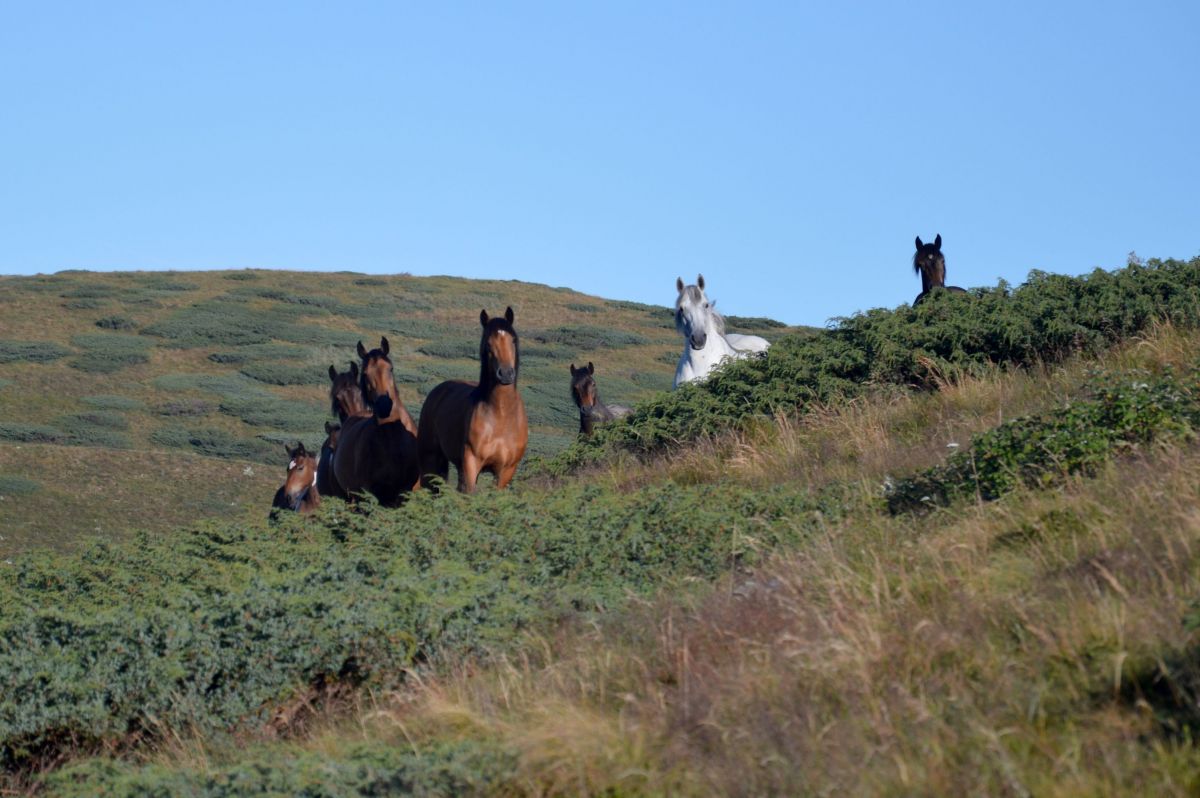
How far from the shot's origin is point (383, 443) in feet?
43.3

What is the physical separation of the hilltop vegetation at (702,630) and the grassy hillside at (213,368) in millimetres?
4005

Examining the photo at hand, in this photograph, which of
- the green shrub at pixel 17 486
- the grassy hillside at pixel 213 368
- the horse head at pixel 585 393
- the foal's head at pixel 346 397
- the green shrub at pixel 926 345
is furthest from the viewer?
the grassy hillside at pixel 213 368

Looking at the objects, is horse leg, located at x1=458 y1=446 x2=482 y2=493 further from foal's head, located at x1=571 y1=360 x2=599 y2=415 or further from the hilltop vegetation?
foal's head, located at x1=571 y1=360 x2=599 y2=415

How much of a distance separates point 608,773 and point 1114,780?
5.19 ft

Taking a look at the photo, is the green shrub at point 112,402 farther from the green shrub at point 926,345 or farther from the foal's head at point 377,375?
the foal's head at point 377,375

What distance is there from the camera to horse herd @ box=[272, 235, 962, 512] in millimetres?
11906

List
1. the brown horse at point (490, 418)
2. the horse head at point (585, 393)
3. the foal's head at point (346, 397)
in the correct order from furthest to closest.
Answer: the horse head at point (585, 393), the foal's head at point (346, 397), the brown horse at point (490, 418)

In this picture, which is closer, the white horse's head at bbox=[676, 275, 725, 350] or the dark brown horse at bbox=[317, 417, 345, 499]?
the dark brown horse at bbox=[317, 417, 345, 499]

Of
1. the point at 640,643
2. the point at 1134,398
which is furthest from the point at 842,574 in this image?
the point at 1134,398

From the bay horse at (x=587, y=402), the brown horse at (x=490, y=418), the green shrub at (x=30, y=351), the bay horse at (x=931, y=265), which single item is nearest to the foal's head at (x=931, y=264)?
the bay horse at (x=931, y=265)

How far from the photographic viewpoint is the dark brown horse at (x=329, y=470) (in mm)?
14930

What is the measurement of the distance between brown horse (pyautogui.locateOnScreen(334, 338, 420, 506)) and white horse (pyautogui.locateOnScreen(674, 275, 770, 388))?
14.0 ft

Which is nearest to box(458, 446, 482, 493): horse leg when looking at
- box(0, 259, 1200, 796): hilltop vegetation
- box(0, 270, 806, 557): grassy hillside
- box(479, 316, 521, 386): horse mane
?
box(479, 316, 521, 386): horse mane

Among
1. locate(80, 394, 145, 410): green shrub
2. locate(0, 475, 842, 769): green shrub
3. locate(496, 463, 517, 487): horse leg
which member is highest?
locate(80, 394, 145, 410): green shrub
